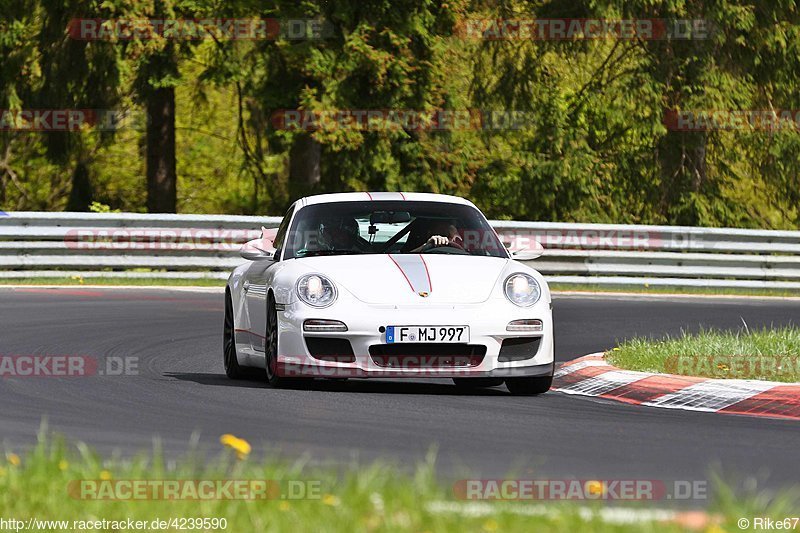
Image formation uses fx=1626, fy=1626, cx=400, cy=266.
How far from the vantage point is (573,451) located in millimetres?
7520

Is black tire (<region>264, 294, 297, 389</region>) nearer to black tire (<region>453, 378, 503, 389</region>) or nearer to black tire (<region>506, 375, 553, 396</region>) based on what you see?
black tire (<region>453, 378, 503, 389</region>)

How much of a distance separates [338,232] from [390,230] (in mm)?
443

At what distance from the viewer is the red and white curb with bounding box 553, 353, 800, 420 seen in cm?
970

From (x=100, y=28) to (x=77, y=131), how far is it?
354 centimetres

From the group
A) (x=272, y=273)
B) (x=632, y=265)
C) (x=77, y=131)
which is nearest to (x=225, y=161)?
(x=77, y=131)

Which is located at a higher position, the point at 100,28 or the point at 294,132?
the point at 100,28

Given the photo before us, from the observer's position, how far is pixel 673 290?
76.1 ft

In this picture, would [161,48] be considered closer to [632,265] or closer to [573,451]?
[632,265]

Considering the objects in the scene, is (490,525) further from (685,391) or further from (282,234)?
(282,234)

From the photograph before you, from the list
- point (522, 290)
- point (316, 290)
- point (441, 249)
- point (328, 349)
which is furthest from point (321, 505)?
point (441, 249)

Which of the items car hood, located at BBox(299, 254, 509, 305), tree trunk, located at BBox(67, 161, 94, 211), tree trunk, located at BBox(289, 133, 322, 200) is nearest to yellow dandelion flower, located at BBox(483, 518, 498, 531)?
car hood, located at BBox(299, 254, 509, 305)

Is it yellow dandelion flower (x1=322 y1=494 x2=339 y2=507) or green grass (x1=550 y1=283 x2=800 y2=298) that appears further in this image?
green grass (x1=550 y1=283 x2=800 y2=298)

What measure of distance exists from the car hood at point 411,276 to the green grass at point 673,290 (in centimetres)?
1245

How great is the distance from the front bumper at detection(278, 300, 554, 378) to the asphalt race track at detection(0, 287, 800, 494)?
17 centimetres
